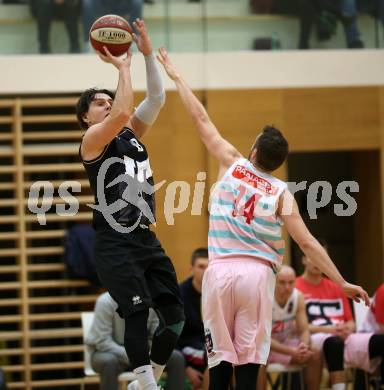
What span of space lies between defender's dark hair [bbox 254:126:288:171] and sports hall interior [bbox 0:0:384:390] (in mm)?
3968

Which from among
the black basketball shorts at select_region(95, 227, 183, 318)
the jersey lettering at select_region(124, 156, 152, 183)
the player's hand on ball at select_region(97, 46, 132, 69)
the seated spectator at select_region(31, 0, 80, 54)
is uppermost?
the seated spectator at select_region(31, 0, 80, 54)

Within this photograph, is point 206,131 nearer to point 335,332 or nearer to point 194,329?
point 194,329

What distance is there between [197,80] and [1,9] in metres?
2.08

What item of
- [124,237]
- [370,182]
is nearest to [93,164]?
[124,237]

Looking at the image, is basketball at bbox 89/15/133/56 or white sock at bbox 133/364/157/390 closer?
white sock at bbox 133/364/157/390

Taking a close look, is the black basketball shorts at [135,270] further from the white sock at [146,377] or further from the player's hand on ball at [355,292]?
the player's hand on ball at [355,292]

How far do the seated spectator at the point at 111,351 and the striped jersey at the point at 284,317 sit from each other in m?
0.92

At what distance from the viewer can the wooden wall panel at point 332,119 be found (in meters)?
10.1

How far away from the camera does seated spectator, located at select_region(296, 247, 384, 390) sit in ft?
25.4

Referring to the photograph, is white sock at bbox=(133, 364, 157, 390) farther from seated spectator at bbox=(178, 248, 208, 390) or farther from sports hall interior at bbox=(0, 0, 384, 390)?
sports hall interior at bbox=(0, 0, 384, 390)

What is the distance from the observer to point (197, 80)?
9828 millimetres

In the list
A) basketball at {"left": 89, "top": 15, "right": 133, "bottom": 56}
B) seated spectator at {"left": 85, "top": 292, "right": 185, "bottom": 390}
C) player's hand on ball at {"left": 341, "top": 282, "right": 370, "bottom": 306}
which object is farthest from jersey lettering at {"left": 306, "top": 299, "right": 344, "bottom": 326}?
basketball at {"left": 89, "top": 15, "right": 133, "bottom": 56}

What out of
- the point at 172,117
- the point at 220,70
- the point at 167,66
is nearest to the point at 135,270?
the point at 167,66

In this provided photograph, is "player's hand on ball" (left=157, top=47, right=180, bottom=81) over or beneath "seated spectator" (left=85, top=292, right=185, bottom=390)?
over
